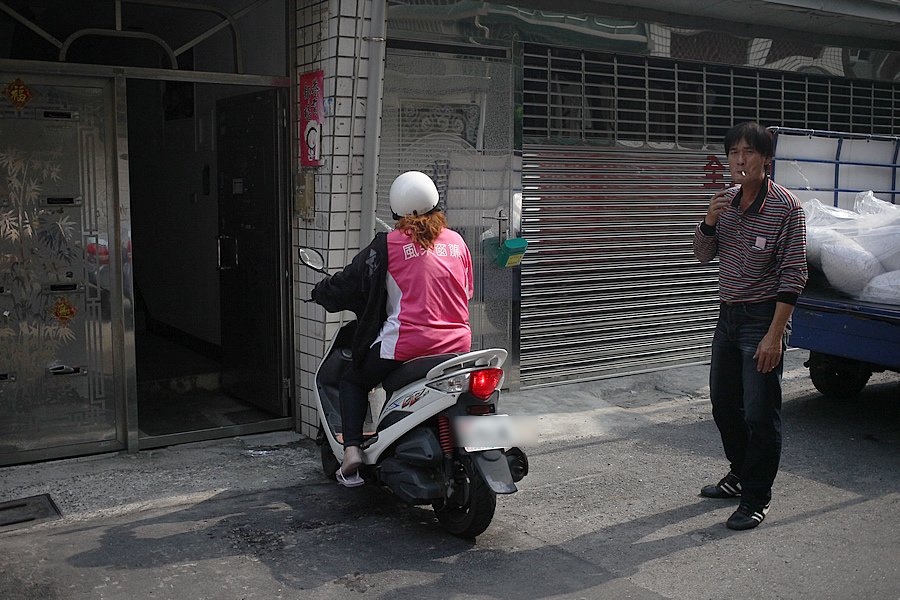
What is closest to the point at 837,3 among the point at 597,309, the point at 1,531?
the point at 597,309

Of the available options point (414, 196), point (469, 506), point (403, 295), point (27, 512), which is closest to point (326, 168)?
point (414, 196)

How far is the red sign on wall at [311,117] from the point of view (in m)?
6.36

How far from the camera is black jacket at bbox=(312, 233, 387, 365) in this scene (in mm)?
4977

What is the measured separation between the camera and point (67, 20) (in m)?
6.27

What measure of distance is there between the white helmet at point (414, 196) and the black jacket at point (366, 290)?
18 cm

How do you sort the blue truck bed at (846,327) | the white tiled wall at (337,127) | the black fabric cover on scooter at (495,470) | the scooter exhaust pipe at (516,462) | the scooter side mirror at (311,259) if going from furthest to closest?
1. the blue truck bed at (846,327)
2. the white tiled wall at (337,127)
3. the scooter side mirror at (311,259)
4. the scooter exhaust pipe at (516,462)
5. the black fabric cover on scooter at (495,470)

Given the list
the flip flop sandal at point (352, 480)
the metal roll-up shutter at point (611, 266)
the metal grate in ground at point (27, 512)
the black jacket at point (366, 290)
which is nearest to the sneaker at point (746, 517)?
the flip flop sandal at point (352, 480)

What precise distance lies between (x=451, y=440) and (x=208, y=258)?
454 cm

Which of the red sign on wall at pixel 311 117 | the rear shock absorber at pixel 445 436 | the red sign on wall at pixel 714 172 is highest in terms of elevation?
the red sign on wall at pixel 311 117

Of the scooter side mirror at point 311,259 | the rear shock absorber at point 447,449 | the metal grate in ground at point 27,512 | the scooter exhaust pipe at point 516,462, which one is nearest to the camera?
the rear shock absorber at point 447,449

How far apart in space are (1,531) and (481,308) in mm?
3850

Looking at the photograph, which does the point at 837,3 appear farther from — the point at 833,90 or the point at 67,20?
the point at 67,20

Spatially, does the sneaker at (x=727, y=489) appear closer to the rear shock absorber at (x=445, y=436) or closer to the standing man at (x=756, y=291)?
the standing man at (x=756, y=291)

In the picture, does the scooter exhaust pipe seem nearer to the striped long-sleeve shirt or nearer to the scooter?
the scooter
